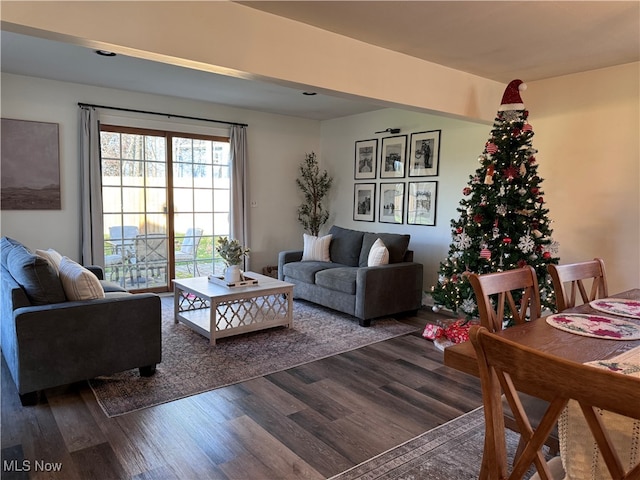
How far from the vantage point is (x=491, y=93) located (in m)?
4.19

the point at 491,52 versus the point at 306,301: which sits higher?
the point at 491,52

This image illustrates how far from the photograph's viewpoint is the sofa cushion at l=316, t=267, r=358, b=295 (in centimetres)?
445

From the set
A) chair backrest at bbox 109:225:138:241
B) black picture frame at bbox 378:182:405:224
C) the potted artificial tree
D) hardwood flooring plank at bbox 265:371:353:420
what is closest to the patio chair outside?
chair backrest at bbox 109:225:138:241

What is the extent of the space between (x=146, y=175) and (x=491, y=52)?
4.15 meters

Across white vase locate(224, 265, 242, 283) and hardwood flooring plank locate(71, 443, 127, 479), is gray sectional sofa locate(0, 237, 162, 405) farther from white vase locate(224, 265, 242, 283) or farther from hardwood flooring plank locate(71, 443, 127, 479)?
white vase locate(224, 265, 242, 283)

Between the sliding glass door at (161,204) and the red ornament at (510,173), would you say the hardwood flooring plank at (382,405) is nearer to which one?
the red ornament at (510,173)

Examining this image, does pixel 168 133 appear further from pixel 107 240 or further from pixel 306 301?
pixel 306 301

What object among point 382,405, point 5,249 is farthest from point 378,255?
point 5,249

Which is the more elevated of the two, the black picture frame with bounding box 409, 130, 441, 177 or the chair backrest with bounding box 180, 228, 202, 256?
the black picture frame with bounding box 409, 130, 441, 177

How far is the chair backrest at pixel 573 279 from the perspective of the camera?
2.18m

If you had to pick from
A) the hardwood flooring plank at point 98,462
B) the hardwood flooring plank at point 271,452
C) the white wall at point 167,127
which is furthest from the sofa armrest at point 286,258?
the hardwood flooring plank at point 98,462

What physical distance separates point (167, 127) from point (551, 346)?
16.9 ft

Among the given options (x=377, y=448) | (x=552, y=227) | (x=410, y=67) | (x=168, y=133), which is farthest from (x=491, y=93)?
(x=168, y=133)

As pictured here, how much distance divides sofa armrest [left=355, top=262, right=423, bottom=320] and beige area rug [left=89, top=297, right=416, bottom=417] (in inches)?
6.4
